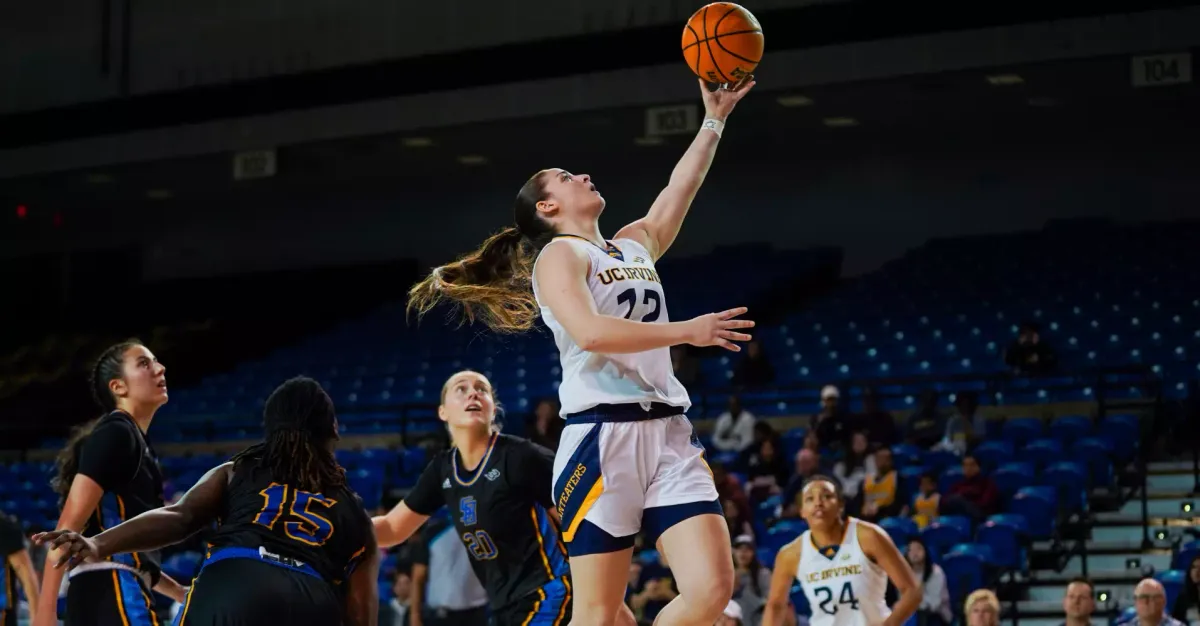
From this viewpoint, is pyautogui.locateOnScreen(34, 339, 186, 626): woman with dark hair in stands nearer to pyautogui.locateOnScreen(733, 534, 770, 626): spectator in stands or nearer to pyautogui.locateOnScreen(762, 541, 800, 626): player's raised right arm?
pyautogui.locateOnScreen(762, 541, 800, 626): player's raised right arm

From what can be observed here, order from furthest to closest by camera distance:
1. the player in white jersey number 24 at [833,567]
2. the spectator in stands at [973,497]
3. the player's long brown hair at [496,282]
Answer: the spectator in stands at [973,497]
the player in white jersey number 24 at [833,567]
the player's long brown hair at [496,282]

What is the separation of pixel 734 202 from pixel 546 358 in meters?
3.97

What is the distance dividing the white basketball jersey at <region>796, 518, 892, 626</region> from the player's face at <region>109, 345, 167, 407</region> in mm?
3418

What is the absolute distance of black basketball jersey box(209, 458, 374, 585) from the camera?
3957 millimetres

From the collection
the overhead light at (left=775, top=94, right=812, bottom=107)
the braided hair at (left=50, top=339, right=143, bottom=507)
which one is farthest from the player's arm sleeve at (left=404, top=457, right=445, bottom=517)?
the overhead light at (left=775, top=94, right=812, bottom=107)

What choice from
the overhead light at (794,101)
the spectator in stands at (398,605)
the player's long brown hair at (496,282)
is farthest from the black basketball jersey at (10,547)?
the overhead light at (794,101)

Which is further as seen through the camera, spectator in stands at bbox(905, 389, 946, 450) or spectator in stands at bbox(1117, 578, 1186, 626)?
spectator in stands at bbox(905, 389, 946, 450)

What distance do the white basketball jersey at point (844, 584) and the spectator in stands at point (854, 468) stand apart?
13.2 feet

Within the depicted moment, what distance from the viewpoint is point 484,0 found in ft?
55.0

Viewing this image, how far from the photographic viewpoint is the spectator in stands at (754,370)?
15148 millimetres

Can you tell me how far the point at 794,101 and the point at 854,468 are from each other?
236 inches

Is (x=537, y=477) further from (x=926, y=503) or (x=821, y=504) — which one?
(x=926, y=503)

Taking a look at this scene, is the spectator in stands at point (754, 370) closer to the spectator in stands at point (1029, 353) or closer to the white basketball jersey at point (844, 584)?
the spectator in stands at point (1029, 353)

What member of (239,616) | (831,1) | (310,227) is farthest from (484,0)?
(239,616)
